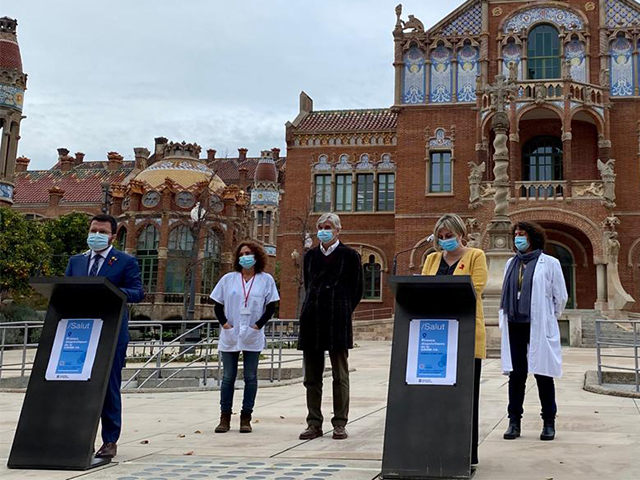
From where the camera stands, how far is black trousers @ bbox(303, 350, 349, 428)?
6.57 m

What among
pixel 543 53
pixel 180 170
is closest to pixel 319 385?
pixel 543 53

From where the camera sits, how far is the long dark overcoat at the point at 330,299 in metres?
6.53

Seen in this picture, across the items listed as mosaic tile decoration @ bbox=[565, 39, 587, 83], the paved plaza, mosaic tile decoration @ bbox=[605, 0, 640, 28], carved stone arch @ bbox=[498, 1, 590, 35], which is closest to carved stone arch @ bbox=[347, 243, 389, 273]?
carved stone arch @ bbox=[498, 1, 590, 35]

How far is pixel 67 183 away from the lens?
232 feet

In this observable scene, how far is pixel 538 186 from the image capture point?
31844mm

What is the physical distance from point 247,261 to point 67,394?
7.38ft

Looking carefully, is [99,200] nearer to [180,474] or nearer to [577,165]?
[577,165]

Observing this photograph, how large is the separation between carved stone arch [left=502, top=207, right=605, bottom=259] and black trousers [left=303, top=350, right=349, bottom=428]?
25214mm

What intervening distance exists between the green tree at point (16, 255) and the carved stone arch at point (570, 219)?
19.9 m

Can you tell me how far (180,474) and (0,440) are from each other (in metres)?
2.50

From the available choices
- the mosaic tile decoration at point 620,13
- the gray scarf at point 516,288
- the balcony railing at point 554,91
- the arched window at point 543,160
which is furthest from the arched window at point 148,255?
the gray scarf at point 516,288

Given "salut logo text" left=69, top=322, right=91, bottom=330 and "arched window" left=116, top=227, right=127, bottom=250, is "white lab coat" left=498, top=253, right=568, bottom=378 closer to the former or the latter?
"salut logo text" left=69, top=322, right=91, bottom=330

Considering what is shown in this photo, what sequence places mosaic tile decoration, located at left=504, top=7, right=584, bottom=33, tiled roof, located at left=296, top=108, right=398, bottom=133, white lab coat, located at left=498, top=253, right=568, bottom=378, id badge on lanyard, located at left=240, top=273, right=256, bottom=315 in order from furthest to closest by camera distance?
tiled roof, located at left=296, top=108, right=398, bottom=133
mosaic tile decoration, located at left=504, top=7, right=584, bottom=33
id badge on lanyard, located at left=240, top=273, right=256, bottom=315
white lab coat, located at left=498, top=253, right=568, bottom=378

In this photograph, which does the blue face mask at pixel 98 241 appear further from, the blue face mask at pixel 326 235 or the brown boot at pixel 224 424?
the brown boot at pixel 224 424
